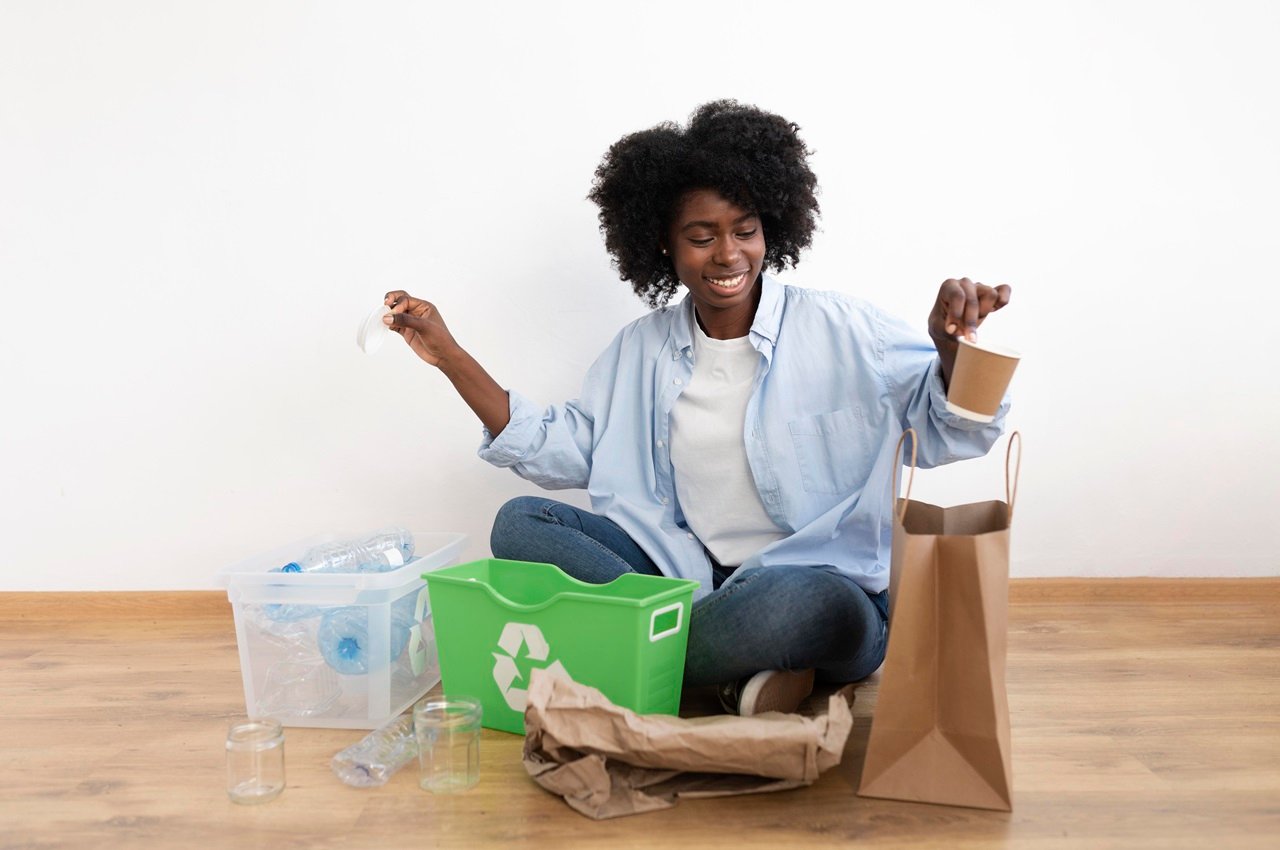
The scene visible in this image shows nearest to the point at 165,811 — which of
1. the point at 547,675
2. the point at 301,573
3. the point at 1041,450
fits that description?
the point at 301,573

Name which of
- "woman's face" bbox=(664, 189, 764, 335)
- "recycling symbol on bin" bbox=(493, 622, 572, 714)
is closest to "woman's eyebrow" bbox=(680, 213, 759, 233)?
"woman's face" bbox=(664, 189, 764, 335)

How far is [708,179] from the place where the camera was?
1.70 meters

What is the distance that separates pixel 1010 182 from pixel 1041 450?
554 millimetres

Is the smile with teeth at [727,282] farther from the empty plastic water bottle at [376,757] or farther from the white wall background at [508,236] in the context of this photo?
the empty plastic water bottle at [376,757]

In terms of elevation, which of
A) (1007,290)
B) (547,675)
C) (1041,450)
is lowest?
(547,675)

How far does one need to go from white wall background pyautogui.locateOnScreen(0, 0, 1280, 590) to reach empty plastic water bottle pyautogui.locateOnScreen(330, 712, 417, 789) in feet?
2.57

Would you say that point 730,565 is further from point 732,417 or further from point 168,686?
point 168,686

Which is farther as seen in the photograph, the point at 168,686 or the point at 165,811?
the point at 168,686

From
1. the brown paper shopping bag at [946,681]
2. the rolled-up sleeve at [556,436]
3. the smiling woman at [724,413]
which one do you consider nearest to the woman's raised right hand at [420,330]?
the smiling woman at [724,413]

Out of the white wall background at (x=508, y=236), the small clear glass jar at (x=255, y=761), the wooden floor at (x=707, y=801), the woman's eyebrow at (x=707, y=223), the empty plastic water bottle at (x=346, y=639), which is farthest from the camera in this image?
the white wall background at (x=508, y=236)

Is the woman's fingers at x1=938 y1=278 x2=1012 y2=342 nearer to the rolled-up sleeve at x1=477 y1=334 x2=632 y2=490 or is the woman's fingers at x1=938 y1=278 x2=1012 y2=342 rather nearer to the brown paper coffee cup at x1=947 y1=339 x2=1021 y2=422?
the brown paper coffee cup at x1=947 y1=339 x2=1021 y2=422

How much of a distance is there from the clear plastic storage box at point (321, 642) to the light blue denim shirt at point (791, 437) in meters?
0.31

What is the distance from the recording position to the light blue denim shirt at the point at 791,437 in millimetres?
1640

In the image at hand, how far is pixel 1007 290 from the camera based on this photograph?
53.9 inches
